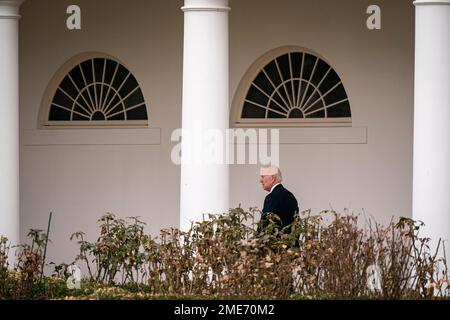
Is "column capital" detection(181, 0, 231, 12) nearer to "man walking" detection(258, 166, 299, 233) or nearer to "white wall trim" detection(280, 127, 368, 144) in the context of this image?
"man walking" detection(258, 166, 299, 233)

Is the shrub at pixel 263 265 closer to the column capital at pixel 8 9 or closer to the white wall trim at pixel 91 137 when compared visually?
the column capital at pixel 8 9

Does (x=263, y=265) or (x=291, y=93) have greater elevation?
(x=291, y=93)

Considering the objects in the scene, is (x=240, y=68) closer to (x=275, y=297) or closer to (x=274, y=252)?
(x=274, y=252)

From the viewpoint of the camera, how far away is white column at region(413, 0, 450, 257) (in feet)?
43.2

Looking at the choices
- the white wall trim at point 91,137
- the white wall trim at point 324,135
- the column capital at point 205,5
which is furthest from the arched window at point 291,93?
the column capital at point 205,5

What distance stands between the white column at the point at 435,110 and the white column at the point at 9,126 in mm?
4806

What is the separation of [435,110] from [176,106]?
16.7 ft

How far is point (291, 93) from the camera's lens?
1703 cm

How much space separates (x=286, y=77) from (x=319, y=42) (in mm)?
649

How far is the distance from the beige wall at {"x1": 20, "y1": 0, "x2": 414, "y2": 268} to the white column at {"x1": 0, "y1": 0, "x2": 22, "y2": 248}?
2.64m

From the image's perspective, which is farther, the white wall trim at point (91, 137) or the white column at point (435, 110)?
the white wall trim at point (91, 137)

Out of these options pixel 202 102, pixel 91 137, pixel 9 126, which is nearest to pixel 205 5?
pixel 202 102

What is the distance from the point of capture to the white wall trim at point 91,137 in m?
17.6

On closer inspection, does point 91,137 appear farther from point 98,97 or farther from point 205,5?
point 205,5
